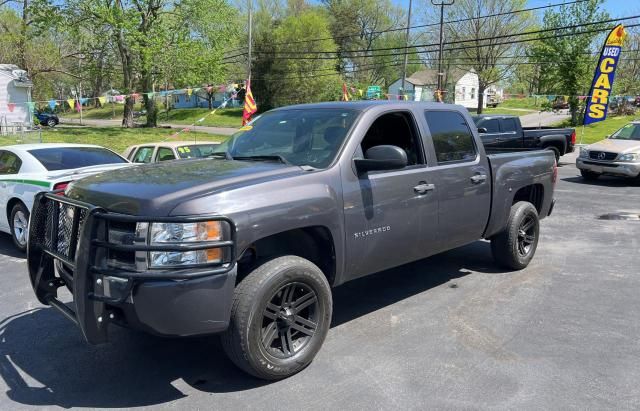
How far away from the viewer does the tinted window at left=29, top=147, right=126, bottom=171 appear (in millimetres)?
7445

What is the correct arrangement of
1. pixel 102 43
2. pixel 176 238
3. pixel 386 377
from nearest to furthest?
pixel 176 238 → pixel 386 377 → pixel 102 43

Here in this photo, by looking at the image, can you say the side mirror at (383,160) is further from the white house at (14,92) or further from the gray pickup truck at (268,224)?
the white house at (14,92)

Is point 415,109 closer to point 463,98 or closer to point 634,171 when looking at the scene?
point 634,171

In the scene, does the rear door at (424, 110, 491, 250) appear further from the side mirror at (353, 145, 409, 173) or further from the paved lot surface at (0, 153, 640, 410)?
the side mirror at (353, 145, 409, 173)

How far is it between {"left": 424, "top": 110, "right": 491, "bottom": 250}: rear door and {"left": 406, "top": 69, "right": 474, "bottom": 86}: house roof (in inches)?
2342

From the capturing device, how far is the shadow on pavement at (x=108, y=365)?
3.50m

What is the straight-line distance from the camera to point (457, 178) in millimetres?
5035

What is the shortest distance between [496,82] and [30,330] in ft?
175

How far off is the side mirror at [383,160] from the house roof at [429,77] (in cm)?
6099

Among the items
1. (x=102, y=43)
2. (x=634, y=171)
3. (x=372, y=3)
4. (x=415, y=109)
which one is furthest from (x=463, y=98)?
(x=415, y=109)

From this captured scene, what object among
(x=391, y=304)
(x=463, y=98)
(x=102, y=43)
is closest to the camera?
(x=391, y=304)

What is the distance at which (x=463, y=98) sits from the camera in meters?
75.0

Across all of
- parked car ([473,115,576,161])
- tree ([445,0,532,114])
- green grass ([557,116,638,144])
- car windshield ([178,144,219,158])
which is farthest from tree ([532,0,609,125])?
car windshield ([178,144,219,158])

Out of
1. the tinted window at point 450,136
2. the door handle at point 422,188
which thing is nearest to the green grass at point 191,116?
the tinted window at point 450,136
